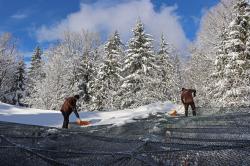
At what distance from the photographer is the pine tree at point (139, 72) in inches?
1240

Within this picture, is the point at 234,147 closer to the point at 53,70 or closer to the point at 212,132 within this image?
the point at 212,132

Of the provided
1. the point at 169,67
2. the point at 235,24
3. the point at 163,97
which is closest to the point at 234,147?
the point at 235,24

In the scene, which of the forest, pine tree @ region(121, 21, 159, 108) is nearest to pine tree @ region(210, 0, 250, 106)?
the forest

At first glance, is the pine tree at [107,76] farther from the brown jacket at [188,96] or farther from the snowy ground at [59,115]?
the brown jacket at [188,96]

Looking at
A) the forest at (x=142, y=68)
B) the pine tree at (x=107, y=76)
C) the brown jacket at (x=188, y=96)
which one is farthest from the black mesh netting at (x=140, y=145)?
the pine tree at (x=107, y=76)

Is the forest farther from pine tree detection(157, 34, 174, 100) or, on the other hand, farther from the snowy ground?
the snowy ground

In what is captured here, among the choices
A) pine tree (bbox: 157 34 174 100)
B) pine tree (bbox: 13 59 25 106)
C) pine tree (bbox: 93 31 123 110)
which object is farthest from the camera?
pine tree (bbox: 13 59 25 106)

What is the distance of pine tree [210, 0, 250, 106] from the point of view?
939 inches

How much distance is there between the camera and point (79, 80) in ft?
133

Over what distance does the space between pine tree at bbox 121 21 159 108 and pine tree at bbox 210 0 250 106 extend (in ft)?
26.0

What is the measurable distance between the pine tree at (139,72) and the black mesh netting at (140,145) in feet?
67.7

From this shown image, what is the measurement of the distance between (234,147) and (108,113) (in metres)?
15.4

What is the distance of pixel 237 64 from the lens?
23.9 m

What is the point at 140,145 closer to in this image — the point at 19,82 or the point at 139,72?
the point at 139,72
